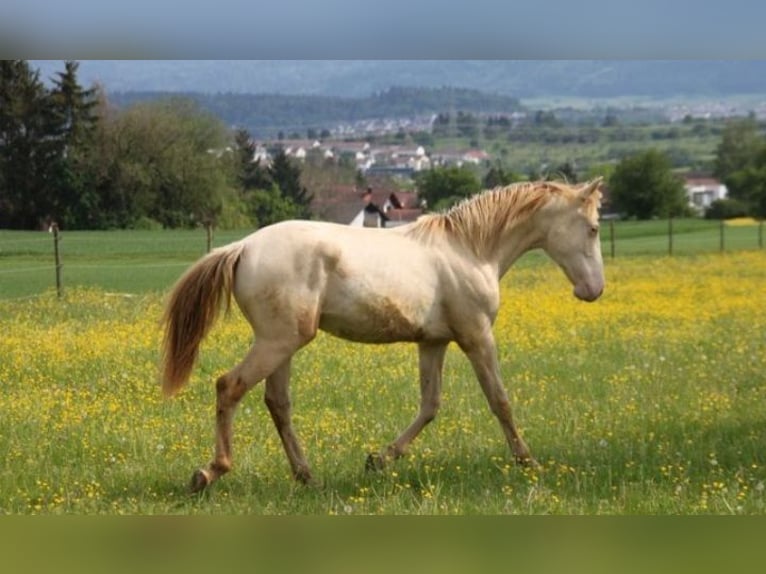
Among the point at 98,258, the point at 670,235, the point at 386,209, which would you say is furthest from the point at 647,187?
the point at 98,258

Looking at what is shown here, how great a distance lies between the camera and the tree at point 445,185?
44.5ft

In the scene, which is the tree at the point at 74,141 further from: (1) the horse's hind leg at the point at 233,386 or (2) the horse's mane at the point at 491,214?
(1) the horse's hind leg at the point at 233,386

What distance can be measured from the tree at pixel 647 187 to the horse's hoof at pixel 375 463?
28.9ft

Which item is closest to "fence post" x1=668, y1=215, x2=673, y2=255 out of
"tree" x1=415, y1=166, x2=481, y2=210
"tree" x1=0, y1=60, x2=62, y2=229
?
"tree" x1=415, y1=166, x2=481, y2=210

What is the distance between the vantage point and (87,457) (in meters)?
7.28

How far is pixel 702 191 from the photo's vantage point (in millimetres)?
16688

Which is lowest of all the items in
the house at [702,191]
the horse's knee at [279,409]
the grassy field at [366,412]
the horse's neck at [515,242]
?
the grassy field at [366,412]

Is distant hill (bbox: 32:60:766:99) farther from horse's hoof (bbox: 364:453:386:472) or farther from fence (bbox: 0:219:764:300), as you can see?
horse's hoof (bbox: 364:453:386:472)

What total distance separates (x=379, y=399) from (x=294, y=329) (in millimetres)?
2766

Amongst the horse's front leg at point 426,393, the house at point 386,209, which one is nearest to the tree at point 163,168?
the house at point 386,209

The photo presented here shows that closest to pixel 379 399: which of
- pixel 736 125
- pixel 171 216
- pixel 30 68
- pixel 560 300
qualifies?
pixel 171 216

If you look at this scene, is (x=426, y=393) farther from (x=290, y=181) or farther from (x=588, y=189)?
(x=290, y=181)

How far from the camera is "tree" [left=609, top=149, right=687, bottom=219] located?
15.1 metres

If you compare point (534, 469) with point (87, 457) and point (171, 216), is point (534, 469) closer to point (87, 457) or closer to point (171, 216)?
point (87, 457)
